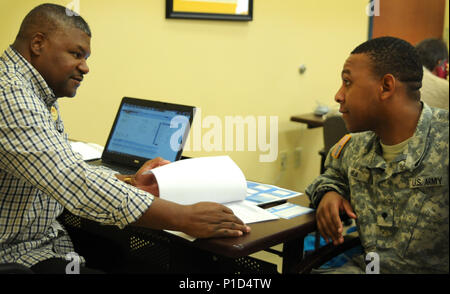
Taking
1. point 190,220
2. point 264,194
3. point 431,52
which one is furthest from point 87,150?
point 431,52

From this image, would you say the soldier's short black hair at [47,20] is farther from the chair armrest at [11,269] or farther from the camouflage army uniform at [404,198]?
the camouflage army uniform at [404,198]

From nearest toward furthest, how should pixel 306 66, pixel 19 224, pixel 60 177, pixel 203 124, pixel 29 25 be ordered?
pixel 60 177
pixel 19 224
pixel 29 25
pixel 203 124
pixel 306 66

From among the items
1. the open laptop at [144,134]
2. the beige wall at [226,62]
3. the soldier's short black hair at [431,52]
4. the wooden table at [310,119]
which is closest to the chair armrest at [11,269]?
the open laptop at [144,134]

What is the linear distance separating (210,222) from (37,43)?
73 centimetres

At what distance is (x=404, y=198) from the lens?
1396mm

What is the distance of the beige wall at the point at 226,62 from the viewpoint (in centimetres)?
269

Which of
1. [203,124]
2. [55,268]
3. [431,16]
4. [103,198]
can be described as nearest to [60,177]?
[103,198]

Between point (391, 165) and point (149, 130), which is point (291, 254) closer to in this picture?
point (391, 165)

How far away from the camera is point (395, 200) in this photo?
1418mm

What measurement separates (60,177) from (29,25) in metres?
0.54

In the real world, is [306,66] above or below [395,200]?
above

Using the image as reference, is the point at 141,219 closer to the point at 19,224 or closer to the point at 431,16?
the point at 19,224

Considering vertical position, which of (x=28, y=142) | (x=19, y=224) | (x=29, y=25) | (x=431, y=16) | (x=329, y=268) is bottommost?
(x=329, y=268)

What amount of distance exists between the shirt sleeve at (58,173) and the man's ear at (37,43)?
0.84 feet
